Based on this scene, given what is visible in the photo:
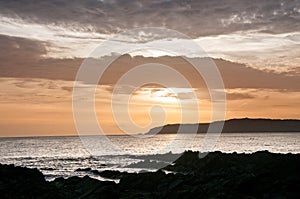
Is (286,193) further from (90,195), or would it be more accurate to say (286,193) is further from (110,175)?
(110,175)

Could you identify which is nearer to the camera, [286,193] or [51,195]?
[286,193]

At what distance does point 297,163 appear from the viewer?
37000mm

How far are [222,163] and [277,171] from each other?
26424 millimetres

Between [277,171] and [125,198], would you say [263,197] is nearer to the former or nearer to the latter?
[277,171]

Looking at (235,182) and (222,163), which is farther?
(222,163)

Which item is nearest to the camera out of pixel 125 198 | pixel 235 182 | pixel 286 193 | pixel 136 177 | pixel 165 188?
pixel 286 193

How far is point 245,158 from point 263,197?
38944 mm

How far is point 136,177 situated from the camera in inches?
1901

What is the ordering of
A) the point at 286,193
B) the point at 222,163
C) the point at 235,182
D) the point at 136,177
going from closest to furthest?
the point at 286,193 → the point at 235,182 → the point at 136,177 → the point at 222,163

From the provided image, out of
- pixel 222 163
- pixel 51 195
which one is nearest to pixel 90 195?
pixel 51 195

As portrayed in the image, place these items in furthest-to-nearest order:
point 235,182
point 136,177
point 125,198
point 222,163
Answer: point 222,163 < point 136,177 < point 235,182 < point 125,198

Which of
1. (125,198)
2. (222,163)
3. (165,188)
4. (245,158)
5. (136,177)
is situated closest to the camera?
(125,198)

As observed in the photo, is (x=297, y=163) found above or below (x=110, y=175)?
above

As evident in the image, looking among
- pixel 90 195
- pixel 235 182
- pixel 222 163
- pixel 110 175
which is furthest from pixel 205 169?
pixel 90 195
